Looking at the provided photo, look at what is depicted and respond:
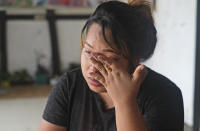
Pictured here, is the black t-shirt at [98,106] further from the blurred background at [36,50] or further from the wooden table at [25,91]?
the wooden table at [25,91]

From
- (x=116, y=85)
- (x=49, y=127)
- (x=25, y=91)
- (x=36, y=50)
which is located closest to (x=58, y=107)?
(x=49, y=127)

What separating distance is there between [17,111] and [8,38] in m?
0.52

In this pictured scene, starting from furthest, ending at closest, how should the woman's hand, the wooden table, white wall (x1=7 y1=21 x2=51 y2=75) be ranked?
white wall (x1=7 y1=21 x2=51 y2=75) < the wooden table < the woman's hand

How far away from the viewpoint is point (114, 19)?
0.68 m

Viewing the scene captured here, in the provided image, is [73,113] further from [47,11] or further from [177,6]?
[47,11]

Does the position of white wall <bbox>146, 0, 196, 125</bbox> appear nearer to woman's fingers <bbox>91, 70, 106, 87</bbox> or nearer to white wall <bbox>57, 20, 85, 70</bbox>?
white wall <bbox>57, 20, 85, 70</bbox>

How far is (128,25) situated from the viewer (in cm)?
68

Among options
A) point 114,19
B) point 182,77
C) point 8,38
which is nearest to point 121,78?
point 114,19

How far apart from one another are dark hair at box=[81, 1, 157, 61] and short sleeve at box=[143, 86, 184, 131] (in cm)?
13

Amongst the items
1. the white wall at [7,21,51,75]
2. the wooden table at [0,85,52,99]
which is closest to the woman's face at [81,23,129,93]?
the wooden table at [0,85,52,99]

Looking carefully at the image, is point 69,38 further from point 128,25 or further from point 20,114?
Answer: point 128,25

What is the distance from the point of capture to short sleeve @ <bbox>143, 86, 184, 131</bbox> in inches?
28.4

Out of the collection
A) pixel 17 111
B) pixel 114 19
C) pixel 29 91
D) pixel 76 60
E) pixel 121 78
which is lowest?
pixel 17 111

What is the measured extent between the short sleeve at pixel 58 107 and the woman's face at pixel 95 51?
0.15m
